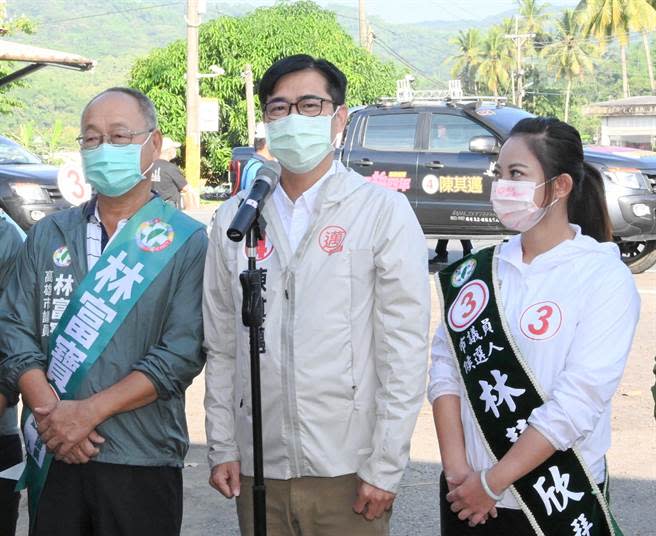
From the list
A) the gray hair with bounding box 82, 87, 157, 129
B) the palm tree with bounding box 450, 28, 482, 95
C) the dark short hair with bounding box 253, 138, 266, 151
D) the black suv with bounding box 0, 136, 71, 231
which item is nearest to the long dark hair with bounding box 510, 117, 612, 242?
the gray hair with bounding box 82, 87, 157, 129

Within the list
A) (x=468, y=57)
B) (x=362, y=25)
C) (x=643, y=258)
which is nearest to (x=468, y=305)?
(x=643, y=258)

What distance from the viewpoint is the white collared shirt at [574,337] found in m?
2.83

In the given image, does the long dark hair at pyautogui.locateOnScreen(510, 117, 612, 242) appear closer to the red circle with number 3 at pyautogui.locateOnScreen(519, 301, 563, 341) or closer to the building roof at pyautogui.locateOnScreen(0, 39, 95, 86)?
the red circle with number 3 at pyautogui.locateOnScreen(519, 301, 563, 341)

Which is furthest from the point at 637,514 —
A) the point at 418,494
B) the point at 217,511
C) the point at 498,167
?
the point at 498,167

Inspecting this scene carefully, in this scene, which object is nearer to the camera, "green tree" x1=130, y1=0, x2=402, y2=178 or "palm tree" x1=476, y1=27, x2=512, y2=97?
"green tree" x1=130, y1=0, x2=402, y2=178

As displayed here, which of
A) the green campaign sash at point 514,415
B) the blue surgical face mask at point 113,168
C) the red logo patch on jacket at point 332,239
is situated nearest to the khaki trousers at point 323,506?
the green campaign sash at point 514,415

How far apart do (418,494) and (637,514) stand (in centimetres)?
107

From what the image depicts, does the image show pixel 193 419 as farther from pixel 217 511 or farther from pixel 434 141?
pixel 434 141

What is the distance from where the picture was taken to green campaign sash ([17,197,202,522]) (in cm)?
318

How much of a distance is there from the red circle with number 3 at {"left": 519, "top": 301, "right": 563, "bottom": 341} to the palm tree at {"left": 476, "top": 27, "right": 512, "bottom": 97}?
9512 cm

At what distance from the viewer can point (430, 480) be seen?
5469mm

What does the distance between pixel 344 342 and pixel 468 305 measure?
0.40m

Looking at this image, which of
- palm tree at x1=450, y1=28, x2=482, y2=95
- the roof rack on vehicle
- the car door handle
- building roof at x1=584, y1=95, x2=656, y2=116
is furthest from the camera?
palm tree at x1=450, y1=28, x2=482, y2=95

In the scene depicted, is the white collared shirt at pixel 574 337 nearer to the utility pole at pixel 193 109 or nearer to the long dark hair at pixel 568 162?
the long dark hair at pixel 568 162
